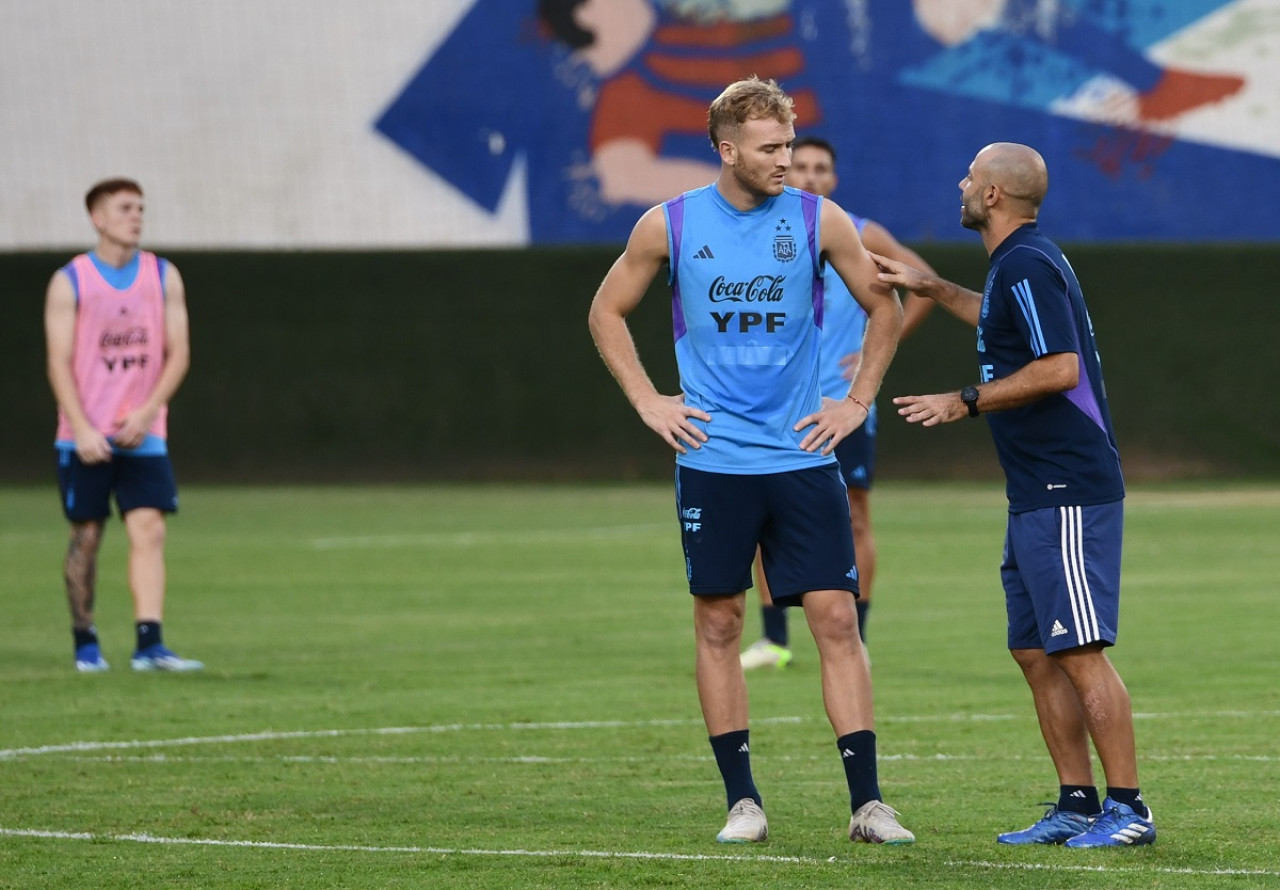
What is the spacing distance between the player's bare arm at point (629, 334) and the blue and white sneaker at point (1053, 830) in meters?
1.57

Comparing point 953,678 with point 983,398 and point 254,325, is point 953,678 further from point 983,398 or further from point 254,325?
point 254,325

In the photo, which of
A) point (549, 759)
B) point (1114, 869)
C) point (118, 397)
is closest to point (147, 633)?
point (118, 397)

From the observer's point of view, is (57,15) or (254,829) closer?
(254,829)

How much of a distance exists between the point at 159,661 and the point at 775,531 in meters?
5.61

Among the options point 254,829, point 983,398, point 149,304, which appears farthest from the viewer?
point 149,304

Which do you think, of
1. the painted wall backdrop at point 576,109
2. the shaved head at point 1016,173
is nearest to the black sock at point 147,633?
the shaved head at point 1016,173

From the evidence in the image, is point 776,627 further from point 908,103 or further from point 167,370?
point 908,103

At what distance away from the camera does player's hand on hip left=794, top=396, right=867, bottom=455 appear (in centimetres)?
703

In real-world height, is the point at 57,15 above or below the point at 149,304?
above

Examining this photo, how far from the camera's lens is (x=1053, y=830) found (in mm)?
6793

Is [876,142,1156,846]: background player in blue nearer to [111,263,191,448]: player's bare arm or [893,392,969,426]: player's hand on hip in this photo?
[893,392,969,426]: player's hand on hip

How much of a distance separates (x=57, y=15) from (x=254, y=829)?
93.9 ft

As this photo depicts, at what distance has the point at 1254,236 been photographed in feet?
107

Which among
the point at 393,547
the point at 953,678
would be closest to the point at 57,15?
the point at 393,547
